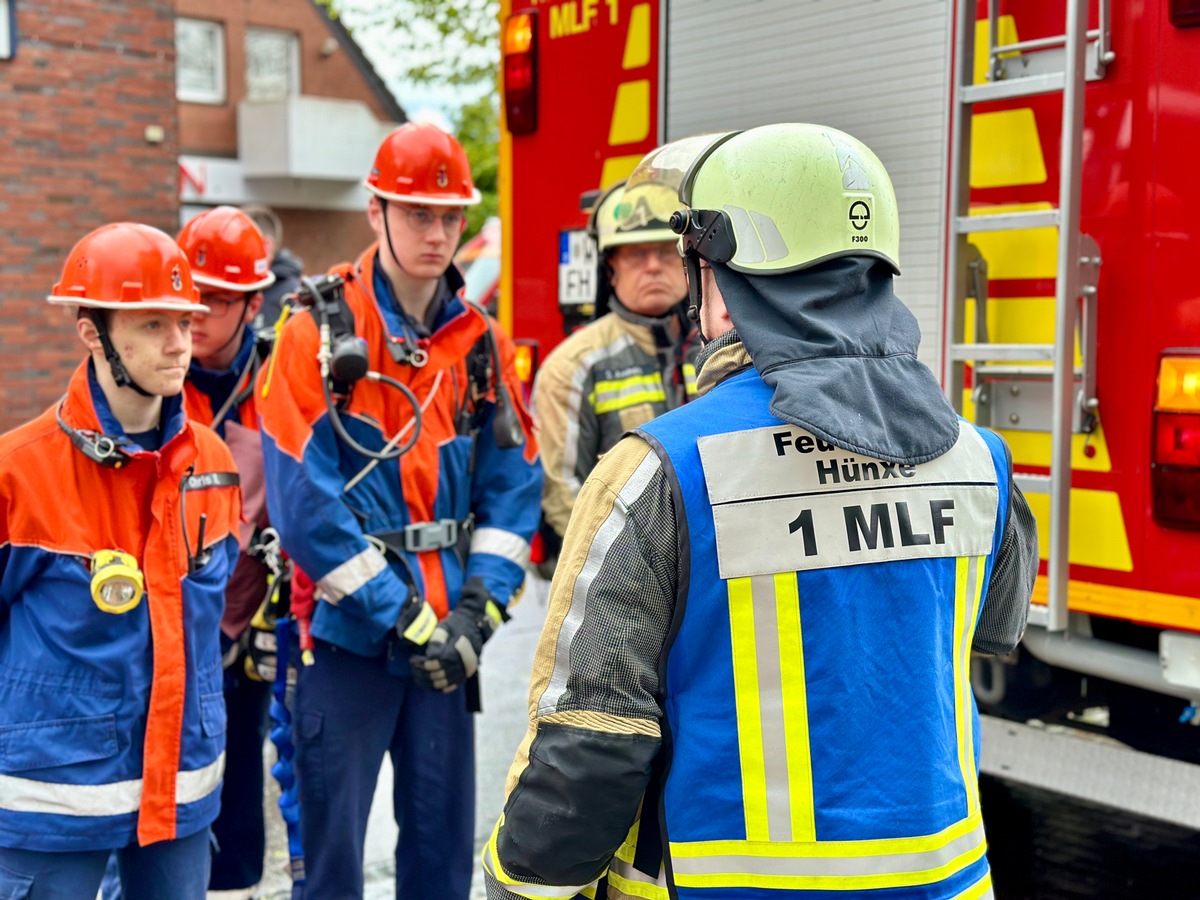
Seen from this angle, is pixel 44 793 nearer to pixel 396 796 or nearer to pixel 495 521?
pixel 396 796

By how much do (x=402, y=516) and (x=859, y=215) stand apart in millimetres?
1840

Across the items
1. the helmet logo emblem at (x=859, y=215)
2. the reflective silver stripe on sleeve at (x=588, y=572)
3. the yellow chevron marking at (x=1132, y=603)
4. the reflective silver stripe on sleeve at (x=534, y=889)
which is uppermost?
the helmet logo emblem at (x=859, y=215)

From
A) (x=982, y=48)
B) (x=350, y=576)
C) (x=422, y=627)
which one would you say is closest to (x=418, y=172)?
(x=350, y=576)

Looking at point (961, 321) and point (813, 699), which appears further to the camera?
point (961, 321)

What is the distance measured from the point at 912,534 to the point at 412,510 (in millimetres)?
1828

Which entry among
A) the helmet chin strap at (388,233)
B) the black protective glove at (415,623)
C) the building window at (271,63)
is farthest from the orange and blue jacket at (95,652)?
the building window at (271,63)

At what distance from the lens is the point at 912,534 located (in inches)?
68.6

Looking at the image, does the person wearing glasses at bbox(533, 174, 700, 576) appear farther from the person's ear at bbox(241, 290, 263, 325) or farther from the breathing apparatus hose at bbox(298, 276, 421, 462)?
the person's ear at bbox(241, 290, 263, 325)

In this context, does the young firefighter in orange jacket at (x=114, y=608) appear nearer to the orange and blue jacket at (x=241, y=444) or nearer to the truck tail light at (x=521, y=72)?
the orange and blue jacket at (x=241, y=444)

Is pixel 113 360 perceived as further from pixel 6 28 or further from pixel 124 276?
pixel 6 28

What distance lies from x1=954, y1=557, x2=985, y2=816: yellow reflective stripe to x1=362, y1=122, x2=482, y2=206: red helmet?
6.46 ft

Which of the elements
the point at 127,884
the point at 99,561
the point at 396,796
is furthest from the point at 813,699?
the point at 396,796

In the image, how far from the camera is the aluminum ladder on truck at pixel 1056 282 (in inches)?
119

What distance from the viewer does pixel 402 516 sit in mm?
3336
